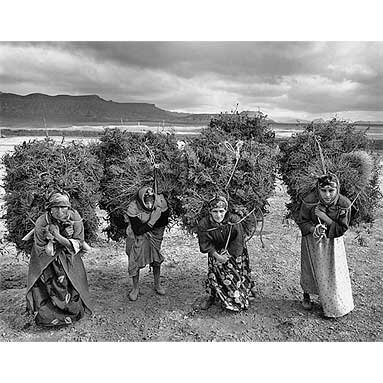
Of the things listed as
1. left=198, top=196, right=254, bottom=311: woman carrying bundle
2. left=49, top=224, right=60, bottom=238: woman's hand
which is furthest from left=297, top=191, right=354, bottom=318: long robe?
left=49, top=224, right=60, bottom=238: woman's hand

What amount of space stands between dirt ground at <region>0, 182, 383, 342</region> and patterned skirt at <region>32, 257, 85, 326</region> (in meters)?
0.13

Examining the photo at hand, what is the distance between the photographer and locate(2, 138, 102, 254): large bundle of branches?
3473 millimetres

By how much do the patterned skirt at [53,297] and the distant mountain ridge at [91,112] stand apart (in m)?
2.13

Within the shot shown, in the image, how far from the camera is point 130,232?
Result: 3.99 metres

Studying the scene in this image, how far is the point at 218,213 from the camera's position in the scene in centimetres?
344

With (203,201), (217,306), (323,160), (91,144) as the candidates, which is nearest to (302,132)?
(323,160)

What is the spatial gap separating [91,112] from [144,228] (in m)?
2.04

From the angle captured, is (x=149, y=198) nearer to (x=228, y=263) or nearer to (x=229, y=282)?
(x=228, y=263)

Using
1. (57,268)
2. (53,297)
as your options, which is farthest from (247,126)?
(53,297)

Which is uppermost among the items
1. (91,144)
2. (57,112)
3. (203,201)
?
(57,112)

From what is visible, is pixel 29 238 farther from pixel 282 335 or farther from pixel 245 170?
pixel 282 335

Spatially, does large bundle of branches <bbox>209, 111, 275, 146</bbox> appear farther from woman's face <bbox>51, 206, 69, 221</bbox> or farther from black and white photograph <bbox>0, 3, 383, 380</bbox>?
woman's face <bbox>51, 206, 69, 221</bbox>

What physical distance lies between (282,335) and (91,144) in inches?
110

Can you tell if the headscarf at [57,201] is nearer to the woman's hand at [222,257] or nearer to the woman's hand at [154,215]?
the woman's hand at [154,215]
